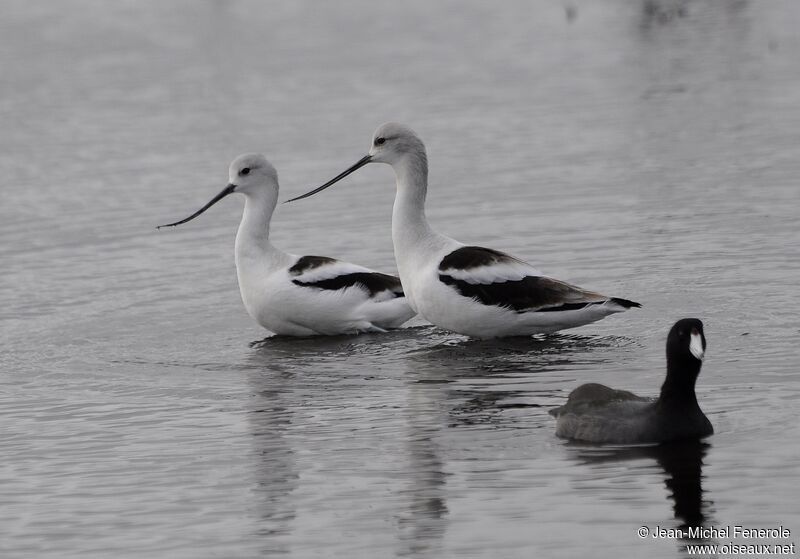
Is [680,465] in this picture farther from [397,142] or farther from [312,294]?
[397,142]

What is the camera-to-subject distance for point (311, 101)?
28.8 meters

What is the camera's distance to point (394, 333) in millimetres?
14031

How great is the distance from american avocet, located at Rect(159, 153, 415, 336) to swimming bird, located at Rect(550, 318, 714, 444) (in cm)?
422

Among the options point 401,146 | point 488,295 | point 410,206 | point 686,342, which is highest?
point 401,146

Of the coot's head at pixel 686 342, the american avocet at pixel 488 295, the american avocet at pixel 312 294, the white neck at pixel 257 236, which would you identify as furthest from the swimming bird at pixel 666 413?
the white neck at pixel 257 236

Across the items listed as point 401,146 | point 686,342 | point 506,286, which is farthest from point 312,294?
point 686,342

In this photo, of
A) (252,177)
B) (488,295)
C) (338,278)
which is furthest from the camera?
(252,177)

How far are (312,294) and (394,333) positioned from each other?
2.68 ft

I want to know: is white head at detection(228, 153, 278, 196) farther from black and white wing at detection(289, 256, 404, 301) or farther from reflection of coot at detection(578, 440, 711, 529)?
reflection of coot at detection(578, 440, 711, 529)

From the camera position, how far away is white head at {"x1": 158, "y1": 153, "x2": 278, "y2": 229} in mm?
14742

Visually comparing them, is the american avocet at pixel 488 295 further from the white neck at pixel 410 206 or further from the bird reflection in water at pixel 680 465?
the bird reflection in water at pixel 680 465

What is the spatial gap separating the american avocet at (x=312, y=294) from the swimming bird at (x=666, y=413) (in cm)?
422

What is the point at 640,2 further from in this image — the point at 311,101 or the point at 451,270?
the point at 451,270

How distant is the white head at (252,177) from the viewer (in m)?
14.7
